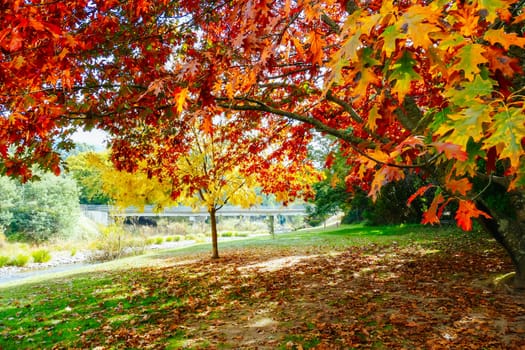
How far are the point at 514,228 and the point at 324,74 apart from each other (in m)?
3.92

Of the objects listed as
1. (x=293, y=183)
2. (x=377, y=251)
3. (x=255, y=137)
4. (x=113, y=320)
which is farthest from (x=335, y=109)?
(x=113, y=320)

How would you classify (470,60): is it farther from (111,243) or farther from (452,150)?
(111,243)

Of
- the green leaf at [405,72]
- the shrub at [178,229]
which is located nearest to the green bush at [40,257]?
the shrub at [178,229]

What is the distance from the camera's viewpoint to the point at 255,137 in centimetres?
966

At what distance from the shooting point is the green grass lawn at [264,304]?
461 centimetres

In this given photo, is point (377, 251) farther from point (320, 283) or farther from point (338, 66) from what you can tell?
point (338, 66)

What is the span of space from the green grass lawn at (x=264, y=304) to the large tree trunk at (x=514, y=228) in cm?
66

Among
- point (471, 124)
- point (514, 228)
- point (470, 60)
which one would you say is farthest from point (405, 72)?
point (514, 228)

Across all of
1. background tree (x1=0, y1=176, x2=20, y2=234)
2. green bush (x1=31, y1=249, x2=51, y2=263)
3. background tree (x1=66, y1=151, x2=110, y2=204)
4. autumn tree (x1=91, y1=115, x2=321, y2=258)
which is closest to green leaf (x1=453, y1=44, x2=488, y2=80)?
background tree (x1=66, y1=151, x2=110, y2=204)

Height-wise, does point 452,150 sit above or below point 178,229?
above

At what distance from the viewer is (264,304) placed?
20.2ft

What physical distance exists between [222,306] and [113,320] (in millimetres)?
1843

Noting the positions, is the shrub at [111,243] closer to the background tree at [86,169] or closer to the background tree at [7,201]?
the background tree at [86,169]

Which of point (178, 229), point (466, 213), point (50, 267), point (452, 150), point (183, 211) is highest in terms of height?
point (452, 150)
